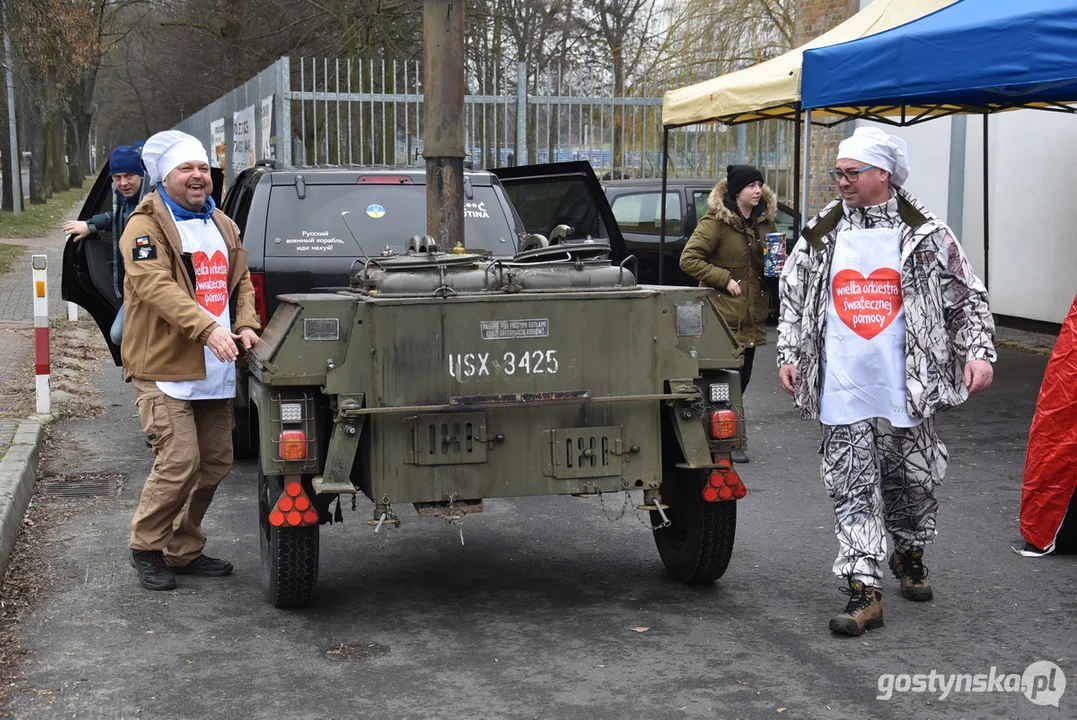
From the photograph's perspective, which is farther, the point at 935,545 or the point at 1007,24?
the point at 1007,24

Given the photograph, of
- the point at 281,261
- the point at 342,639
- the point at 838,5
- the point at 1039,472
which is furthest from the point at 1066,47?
the point at 838,5

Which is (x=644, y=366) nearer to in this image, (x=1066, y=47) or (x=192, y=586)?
(x=192, y=586)

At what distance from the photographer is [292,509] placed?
197 inches

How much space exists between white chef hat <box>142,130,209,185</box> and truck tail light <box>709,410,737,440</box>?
7.74 ft

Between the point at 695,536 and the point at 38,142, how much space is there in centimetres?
4200

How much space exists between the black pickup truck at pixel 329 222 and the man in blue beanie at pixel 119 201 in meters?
0.15

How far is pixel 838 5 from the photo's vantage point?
55.2 feet

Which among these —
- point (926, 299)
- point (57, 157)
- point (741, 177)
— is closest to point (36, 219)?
point (57, 157)

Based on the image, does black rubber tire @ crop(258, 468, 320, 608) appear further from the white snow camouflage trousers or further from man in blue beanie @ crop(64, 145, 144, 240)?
man in blue beanie @ crop(64, 145, 144, 240)

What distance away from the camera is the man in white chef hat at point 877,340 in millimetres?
5023

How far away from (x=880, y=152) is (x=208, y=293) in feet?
9.13

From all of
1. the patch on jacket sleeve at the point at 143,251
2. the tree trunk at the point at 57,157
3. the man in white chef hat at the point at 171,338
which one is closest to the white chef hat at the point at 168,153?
the man in white chef hat at the point at 171,338

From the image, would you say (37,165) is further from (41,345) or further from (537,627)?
(537,627)

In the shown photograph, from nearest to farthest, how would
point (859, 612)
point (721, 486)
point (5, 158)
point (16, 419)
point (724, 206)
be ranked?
point (859, 612) → point (721, 486) → point (724, 206) → point (16, 419) → point (5, 158)
